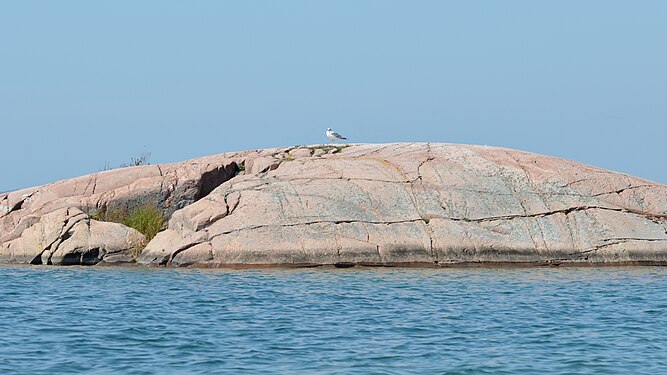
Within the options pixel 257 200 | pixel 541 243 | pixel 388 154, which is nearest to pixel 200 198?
pixel 257 200

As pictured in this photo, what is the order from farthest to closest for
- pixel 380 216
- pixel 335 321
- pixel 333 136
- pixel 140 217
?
pixel 333 136, pixel 140 217, pixel 380 216, pixel 335 321

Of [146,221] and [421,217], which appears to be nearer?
[421,217]

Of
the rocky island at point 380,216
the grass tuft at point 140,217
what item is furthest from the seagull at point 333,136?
the grass tuft at point 140,217

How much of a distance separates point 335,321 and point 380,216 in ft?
28.6

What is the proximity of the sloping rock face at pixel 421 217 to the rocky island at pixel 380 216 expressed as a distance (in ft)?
0.10

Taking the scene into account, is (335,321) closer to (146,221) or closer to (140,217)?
(146,221)

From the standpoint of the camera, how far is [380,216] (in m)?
26.7

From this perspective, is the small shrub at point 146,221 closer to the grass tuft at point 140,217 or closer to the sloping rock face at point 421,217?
the grass tuft at point 140,217

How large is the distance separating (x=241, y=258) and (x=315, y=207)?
249cm

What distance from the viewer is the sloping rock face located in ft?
85.8

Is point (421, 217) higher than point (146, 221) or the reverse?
the reverse

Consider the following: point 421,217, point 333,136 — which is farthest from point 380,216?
point 333,136

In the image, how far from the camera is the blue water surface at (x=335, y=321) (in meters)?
14.6

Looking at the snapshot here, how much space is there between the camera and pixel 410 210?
1062 inches
